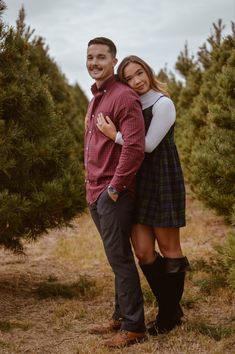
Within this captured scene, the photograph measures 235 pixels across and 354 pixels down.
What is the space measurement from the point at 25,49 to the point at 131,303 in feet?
10.3

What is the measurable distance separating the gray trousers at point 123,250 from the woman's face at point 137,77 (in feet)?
2.88

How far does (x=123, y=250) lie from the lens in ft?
13.8

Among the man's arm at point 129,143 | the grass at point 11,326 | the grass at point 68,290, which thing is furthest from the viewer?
the grass at point 68,290

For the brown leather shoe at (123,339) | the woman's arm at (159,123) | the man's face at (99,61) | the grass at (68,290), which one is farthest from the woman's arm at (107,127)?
the grass at (68,290)

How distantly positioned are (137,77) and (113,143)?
0.59m

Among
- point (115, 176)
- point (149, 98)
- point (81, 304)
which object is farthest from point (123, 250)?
point (81, 304)

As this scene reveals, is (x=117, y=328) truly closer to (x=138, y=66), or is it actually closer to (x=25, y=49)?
(x=138, y=66)

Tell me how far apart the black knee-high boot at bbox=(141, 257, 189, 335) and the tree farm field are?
3.9 inches

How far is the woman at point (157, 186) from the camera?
411 cm

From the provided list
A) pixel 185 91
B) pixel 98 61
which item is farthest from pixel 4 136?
pixel 185 91

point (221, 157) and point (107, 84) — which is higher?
point (107, 84)

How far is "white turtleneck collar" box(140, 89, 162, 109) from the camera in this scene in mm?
4219

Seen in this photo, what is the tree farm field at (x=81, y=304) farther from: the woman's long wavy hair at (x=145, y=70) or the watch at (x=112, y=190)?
the woman's long wavy hair at (x=145, y=70)

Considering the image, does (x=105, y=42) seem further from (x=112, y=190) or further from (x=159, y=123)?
(x=112, y=190)
